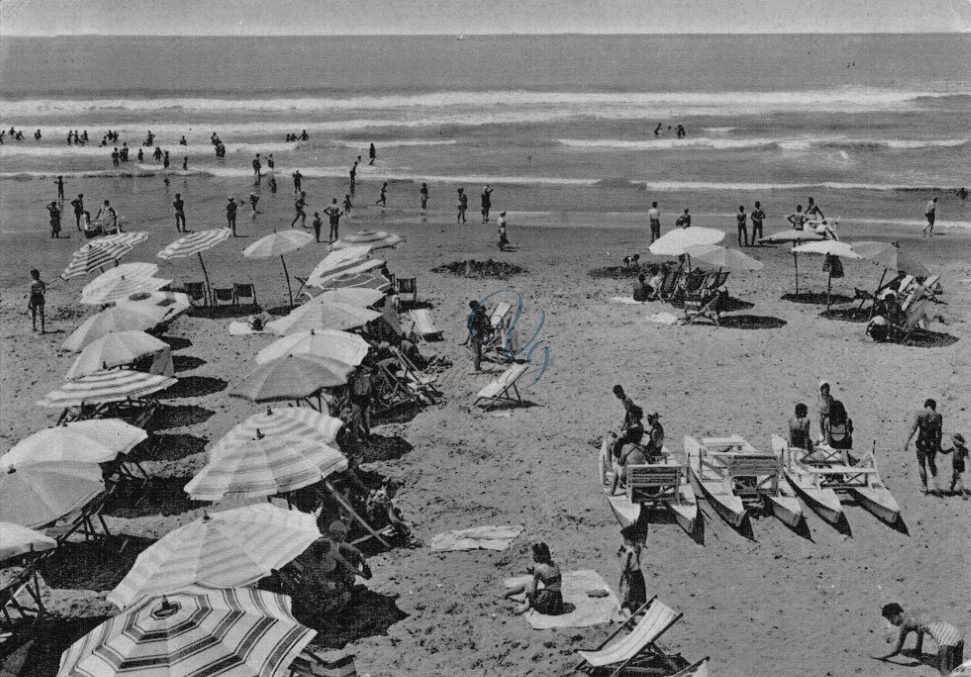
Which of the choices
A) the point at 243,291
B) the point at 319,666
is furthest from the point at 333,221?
the point at 319,666

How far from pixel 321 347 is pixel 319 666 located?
6.33 meters

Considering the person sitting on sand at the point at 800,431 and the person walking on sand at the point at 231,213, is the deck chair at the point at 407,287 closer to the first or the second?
the person walking on sand at the point at 231,213

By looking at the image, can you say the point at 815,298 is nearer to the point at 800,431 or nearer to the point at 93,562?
the point at 800,431

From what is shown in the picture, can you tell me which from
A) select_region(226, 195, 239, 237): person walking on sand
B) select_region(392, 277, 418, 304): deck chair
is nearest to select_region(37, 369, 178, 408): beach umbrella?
select_region(392, 277, 418, 304): deck chair

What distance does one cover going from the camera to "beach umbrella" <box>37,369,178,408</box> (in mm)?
12859

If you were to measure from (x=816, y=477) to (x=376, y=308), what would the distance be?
957cm

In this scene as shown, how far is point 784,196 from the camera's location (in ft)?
118

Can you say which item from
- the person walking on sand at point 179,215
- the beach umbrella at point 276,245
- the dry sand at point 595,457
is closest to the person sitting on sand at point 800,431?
the dry sand at point 595,457

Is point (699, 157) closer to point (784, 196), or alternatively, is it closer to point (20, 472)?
point (784, 196)

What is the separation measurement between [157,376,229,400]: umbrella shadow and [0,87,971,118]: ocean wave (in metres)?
63.0

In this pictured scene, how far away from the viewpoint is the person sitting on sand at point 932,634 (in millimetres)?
8039

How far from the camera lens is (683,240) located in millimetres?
20656

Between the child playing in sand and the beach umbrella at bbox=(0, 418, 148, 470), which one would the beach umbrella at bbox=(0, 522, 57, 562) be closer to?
the beach umbrella at bbox=(0, 418, 148, 470)

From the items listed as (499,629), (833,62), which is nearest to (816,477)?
(499,629)
